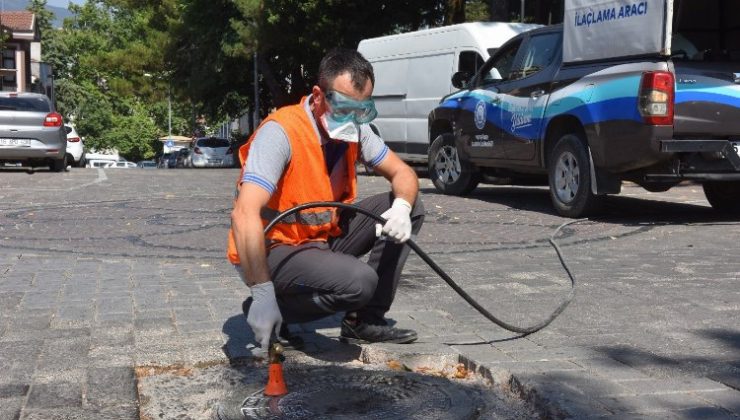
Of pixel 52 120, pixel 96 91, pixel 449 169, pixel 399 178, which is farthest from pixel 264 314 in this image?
pixel 96 91

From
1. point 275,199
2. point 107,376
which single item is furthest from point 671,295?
point 107,376

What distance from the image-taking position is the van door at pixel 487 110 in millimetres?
11062

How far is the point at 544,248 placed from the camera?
7.67 meters

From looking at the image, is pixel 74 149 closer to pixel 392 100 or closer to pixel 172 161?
pixel 392 100

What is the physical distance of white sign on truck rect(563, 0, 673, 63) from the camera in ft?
28.6

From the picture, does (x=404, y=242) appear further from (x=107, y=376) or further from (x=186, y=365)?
(x=107, y=376)

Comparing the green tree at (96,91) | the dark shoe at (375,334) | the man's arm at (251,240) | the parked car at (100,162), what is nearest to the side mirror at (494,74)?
the dark shoe at (375,334)

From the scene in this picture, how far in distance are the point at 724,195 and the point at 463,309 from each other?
6113 millimetres

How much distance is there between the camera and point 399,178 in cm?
441

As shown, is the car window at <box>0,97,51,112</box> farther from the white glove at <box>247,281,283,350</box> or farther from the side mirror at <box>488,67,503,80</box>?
the white glove at <box>247,281,283,350</box>

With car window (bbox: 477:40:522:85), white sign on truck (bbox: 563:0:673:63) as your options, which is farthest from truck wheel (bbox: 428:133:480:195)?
white sign on truck (bbox: 563:0:673:63)

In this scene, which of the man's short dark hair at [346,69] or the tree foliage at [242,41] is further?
the tree foliage at [242,41]

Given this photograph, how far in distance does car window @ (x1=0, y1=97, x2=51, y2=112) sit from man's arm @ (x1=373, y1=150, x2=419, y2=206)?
A: 15406 mm

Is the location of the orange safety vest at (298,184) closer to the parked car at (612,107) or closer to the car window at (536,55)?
the parked car at (612,107)
